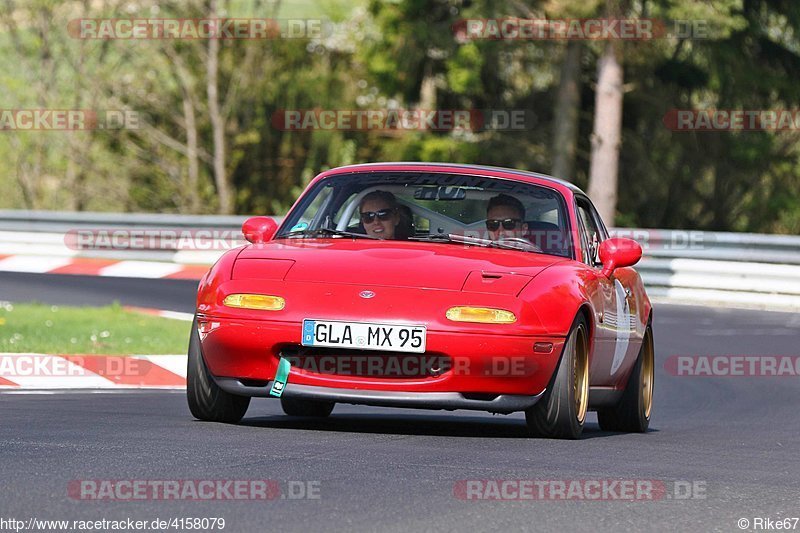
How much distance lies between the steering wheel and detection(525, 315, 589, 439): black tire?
680 mm

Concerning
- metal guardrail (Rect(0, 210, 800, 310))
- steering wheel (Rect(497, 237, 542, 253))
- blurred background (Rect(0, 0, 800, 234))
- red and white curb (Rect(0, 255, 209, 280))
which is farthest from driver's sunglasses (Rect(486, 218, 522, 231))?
blurred background (Rect(0, 0, 800, 234))

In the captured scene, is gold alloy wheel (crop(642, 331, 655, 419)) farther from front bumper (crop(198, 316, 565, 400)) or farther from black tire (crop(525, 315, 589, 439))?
front bumper (crop(198, 316, 565, 400))

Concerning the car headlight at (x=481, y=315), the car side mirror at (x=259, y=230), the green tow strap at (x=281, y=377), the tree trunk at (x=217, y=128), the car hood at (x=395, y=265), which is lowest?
the tree trunk at (x=217, y=128)

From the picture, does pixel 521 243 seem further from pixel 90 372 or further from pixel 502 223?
pixel 90 372

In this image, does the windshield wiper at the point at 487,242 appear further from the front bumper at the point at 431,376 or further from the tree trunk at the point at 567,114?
the tree trunk at the point at 567,114

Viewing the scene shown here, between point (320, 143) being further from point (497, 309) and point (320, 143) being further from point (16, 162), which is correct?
point (497, 309)

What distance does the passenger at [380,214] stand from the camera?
29.6 feet

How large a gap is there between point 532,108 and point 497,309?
29441 mm

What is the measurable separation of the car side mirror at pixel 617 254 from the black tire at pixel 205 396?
87.7 inches

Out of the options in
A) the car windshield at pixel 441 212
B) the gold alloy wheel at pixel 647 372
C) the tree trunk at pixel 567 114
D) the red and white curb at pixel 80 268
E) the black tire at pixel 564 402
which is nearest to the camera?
the black tire at pixel 564 402

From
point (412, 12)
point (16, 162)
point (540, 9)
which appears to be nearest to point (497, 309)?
point (540, 9)

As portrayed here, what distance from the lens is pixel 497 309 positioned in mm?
7805

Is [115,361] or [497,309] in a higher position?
[497,309]

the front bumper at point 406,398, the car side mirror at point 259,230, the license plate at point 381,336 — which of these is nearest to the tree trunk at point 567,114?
the car side mirror at point 259,230
